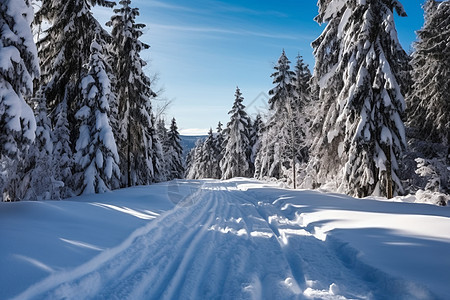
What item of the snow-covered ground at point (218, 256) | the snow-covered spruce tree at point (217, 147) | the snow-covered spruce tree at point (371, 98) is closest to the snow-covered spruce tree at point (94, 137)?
the snow-covered ground at point (218, 256)

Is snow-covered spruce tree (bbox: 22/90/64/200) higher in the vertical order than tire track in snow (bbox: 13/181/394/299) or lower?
higher

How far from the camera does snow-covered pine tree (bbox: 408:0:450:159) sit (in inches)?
674

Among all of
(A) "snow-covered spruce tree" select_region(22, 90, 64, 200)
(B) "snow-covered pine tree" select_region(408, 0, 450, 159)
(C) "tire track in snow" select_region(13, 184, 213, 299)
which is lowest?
(C) "tire track in snow" select_region(13, 184, 213, 299)

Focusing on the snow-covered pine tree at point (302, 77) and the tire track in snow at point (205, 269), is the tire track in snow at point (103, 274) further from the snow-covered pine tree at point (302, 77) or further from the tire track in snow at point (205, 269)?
the snow-covered pine tree at point (302, 77)

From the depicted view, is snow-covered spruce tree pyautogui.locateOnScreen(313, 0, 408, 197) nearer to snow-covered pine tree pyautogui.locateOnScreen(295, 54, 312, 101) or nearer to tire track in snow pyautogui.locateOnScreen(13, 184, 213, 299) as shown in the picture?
tire track in snow pyautogui.locateOnScreen(13, 184, 213, 299)

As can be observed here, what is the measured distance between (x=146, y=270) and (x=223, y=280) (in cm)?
135

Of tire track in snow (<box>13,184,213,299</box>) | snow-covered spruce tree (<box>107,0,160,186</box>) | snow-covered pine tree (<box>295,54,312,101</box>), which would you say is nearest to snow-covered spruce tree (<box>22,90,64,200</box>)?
tire track in snow (<box>13,184,213,299</box>)

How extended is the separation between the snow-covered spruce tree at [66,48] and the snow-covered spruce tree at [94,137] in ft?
3.07

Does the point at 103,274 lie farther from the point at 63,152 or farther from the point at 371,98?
the point at 371,98

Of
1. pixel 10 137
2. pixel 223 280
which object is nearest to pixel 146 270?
pixel 223 280

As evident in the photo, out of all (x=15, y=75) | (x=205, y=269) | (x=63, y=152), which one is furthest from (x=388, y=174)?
(x=63, y=152)

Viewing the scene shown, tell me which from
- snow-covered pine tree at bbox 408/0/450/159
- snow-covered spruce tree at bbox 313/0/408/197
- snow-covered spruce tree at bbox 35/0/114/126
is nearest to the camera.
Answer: snow-covered spruce tree at bbox 313/0/408/197

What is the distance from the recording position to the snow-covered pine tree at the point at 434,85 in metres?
17.1

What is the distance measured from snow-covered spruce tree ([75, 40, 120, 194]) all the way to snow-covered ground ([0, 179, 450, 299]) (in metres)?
6.89
